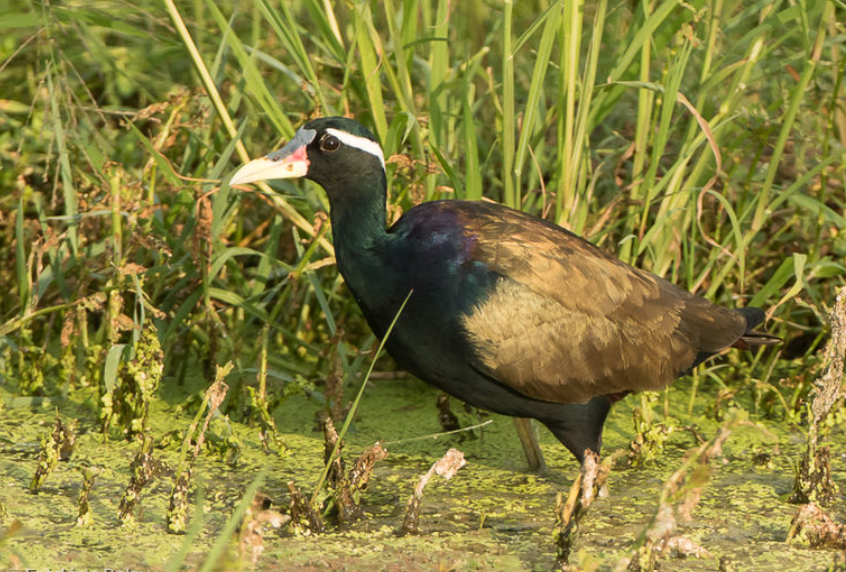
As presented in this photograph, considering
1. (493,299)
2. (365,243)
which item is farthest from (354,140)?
(493,299)

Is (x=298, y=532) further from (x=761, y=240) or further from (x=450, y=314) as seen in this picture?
(x=761, y=240)

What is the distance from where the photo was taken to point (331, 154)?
3654mm

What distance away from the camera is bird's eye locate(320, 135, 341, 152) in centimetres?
365

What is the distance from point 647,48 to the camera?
4094mm

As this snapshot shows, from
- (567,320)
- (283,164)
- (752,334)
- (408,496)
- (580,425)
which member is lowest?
(408,496)

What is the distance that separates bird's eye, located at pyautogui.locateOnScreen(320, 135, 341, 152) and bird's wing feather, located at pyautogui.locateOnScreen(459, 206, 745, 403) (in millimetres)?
473

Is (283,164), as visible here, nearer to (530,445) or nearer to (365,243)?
(365,243)

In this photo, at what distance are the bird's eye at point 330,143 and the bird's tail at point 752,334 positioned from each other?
1484 mm

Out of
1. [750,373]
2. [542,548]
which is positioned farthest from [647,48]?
[542,548]

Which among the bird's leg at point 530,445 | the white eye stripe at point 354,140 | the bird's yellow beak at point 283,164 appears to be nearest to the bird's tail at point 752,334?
the bird's leg at point 530,445

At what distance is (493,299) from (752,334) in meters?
1.09

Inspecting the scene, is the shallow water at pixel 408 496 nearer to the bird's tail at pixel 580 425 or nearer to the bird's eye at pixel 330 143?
the bird's tail at pixel 580 425

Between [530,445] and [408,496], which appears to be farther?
[530,445]

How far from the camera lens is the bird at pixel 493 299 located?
3428 mm
